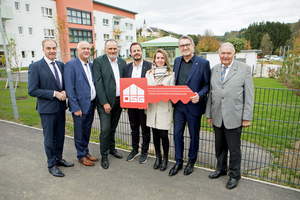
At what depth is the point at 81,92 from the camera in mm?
3623

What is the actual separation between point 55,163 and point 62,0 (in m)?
34.4

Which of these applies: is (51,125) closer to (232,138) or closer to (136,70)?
(136,70)

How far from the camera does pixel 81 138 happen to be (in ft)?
12.6

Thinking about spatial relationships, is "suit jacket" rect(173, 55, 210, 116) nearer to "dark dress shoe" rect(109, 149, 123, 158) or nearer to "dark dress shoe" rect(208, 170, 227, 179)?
"dark dress shoe" rect(208, 170, 227, 179)

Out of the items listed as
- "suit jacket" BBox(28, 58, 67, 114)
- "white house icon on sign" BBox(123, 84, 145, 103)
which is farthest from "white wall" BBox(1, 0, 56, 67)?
"white house icon on sign" BBox(123, 84, 145, 103)

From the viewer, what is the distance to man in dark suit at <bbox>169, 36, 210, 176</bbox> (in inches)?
130

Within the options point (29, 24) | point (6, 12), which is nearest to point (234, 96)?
point (6, 12)

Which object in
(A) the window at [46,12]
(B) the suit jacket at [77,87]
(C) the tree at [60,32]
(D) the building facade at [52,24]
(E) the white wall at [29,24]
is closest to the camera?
(B) the suit jacket at [77,87]

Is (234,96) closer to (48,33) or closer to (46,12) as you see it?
(48,33)

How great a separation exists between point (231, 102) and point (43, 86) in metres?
3.16

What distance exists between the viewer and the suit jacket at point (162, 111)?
11.4 ft

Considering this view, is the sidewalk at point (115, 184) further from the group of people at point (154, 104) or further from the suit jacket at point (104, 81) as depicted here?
the suit jacket at point (104, 81)

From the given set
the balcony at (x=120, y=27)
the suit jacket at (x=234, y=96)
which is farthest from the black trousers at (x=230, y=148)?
the balcony at (x=120, y=27)

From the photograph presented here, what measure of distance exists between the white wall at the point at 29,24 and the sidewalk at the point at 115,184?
26682 mm
